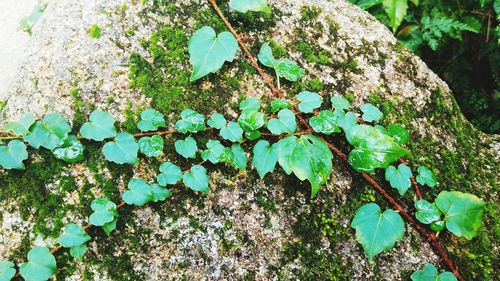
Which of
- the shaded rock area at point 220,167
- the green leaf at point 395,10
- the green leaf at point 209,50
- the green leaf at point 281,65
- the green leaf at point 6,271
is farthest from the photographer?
the green leaf at point 395,10

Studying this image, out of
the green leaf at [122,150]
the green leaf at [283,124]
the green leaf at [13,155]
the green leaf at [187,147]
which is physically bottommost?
the green leaf at [13,155]

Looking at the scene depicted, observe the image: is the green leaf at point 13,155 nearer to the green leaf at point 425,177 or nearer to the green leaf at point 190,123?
the green leaf at point 190,123

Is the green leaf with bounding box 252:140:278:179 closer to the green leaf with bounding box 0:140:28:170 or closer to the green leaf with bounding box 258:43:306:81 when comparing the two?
the green leaf with bounding box 258:43:306:81

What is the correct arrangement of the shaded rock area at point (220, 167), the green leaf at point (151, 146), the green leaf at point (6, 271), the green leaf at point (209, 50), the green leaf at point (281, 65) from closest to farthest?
the green leaf at point (6, 271) → the shaded rock area at point (220, 167) → the green leaf at point (151, 146) → the green leaf at point (209, 50) → the green leaf at point (281, 65)

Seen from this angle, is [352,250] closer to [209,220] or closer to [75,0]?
[209,220]

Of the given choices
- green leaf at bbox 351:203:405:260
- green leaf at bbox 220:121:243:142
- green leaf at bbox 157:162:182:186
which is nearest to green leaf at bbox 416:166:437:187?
green leaf at bbox 351:203:405:260

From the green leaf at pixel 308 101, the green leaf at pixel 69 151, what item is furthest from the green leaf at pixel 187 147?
the green leaf at pixel 308 101

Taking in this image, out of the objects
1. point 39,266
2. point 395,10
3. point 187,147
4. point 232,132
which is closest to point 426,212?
point 232,132
